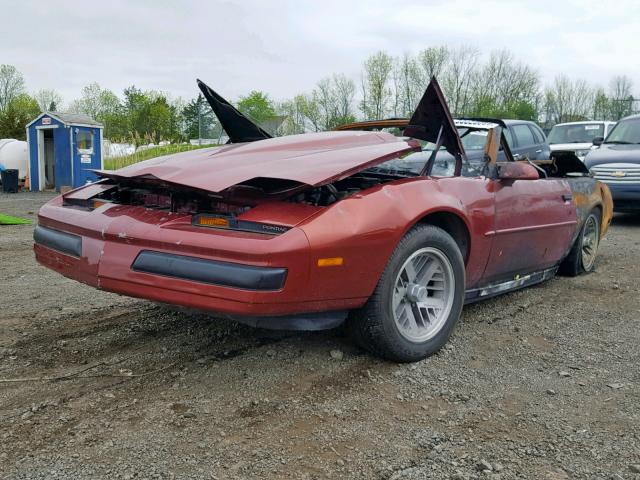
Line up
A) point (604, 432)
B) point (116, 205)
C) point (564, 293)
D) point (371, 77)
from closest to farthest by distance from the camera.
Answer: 1. point (604, 432)
2. point (116, 205)
3. point (564, 293)
4. point (371, 77)

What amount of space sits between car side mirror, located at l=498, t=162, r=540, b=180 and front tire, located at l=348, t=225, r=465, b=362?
2.48 ft

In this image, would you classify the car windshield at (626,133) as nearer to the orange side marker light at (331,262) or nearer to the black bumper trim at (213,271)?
the orange side marker light at (331,262)

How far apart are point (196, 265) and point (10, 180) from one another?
17613 millimetres

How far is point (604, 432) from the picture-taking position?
2371 mm

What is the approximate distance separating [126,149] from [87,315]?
2155 cm

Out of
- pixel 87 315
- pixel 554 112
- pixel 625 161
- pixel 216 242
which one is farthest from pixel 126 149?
pixel 554 112

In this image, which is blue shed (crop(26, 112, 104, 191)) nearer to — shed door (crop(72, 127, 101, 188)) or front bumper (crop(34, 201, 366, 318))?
shed door (crop(72, 127, 101, 188))

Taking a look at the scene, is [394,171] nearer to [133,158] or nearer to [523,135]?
[523,135]

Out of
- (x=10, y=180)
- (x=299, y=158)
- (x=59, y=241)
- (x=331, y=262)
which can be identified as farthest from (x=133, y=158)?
(x=331, y=262)

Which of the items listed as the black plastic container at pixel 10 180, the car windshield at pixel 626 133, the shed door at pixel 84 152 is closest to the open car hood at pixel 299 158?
the car windshield at pixel 626 133

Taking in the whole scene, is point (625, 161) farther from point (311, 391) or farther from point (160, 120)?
point (160, 120)

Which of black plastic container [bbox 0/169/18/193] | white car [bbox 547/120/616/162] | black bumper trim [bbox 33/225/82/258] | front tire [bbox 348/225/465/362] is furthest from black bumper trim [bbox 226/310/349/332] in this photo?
black plastic container [bbox 0/169/18/193]

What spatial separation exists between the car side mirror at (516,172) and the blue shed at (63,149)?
15.5m

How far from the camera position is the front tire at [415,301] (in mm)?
2857
